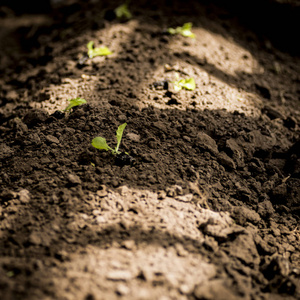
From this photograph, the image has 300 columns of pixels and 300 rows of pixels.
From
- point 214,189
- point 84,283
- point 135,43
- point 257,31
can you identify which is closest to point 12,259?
point 84,283

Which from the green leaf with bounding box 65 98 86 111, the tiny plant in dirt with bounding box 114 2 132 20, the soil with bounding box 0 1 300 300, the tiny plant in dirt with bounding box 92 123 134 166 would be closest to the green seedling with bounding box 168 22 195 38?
the soil with bounding box 0 1 300 300

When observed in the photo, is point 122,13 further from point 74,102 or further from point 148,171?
point 148,171

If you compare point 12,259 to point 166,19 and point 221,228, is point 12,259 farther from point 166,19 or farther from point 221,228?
point 166,19

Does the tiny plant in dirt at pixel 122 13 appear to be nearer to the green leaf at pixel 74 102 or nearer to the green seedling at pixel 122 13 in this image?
the green seedling at pixel 122 13

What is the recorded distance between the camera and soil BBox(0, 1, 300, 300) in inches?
53.3

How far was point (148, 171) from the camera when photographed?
188cm

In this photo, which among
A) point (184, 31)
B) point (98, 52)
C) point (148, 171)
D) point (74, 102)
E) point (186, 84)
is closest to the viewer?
point (148, 171)

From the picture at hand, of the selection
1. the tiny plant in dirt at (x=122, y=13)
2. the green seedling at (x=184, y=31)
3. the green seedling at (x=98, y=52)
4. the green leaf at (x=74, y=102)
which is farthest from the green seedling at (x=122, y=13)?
the green leaf at (x=74, y=102)

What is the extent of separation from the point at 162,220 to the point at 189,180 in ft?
1.38

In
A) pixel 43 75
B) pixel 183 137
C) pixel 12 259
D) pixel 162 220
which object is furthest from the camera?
pixel 43 75

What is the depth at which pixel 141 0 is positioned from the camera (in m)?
4.08

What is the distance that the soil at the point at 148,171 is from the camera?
1354mm

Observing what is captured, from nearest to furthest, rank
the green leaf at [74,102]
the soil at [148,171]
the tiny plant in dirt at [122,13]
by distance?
the soil at [148,171], the green leaf at [74,102], the tiny plant in dirt at [122,13]

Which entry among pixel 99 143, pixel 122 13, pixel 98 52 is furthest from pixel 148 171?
pixel 122 13
